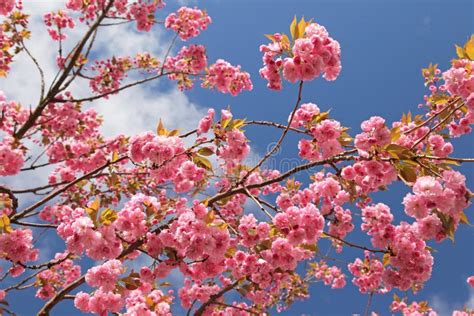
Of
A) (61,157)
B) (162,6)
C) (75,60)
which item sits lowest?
(61,157)

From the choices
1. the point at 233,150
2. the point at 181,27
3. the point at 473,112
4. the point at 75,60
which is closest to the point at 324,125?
the point at 233,150

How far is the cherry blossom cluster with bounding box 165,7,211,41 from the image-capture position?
7480 millimetres

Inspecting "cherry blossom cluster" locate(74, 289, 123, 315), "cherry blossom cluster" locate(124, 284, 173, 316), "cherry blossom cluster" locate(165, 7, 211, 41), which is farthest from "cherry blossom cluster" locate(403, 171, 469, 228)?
"cherry blossom cluster" locate(165, 7, 211, 41)

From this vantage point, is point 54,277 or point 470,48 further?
point 54,277

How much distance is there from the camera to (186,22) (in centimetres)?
752

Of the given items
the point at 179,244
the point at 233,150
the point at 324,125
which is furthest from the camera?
the point at 233,150

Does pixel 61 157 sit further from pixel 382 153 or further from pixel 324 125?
pixel 382 153

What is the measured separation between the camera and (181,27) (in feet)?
24.5

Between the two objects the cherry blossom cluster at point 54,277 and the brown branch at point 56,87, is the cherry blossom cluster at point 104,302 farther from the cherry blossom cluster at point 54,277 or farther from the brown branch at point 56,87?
the brown branch at point 56,87

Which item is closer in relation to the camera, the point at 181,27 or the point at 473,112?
the point at 473,112

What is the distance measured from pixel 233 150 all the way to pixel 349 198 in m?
1.33

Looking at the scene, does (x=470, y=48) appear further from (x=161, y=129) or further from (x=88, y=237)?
(x=88, y=237)

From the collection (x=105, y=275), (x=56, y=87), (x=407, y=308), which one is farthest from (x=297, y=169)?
(x=407, y=308)

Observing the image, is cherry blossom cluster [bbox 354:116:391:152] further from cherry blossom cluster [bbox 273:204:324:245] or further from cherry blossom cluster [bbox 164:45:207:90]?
cherry blossom cluster [bbox 164:45:207:90]
